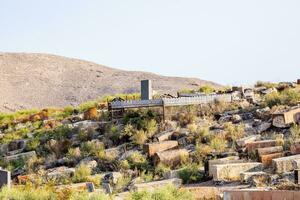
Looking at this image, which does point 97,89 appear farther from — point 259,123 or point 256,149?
point 256,149

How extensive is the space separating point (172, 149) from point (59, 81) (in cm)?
4264

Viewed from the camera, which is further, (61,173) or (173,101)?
(173,101)

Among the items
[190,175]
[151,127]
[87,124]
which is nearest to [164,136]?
[151,127]

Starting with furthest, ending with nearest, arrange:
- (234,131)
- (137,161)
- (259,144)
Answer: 1. (234,131)
2. (137,161)
3. (259,144)

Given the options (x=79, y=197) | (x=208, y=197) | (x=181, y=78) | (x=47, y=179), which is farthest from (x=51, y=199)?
(x=181, y=78)

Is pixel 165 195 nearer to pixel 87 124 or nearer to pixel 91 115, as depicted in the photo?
pixel 87 124

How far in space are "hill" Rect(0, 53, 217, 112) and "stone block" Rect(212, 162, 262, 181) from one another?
33.9 m

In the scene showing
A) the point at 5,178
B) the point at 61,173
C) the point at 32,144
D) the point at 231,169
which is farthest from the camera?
the point at 32,144

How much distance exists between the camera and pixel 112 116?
21516 mm

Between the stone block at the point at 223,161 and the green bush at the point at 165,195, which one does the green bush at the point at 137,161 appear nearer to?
the stone block at the point at 223,161

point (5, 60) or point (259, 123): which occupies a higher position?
point (5, 60)

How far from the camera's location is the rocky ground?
515 inches

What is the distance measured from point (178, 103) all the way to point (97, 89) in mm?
A: 34726

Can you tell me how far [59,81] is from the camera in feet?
191
